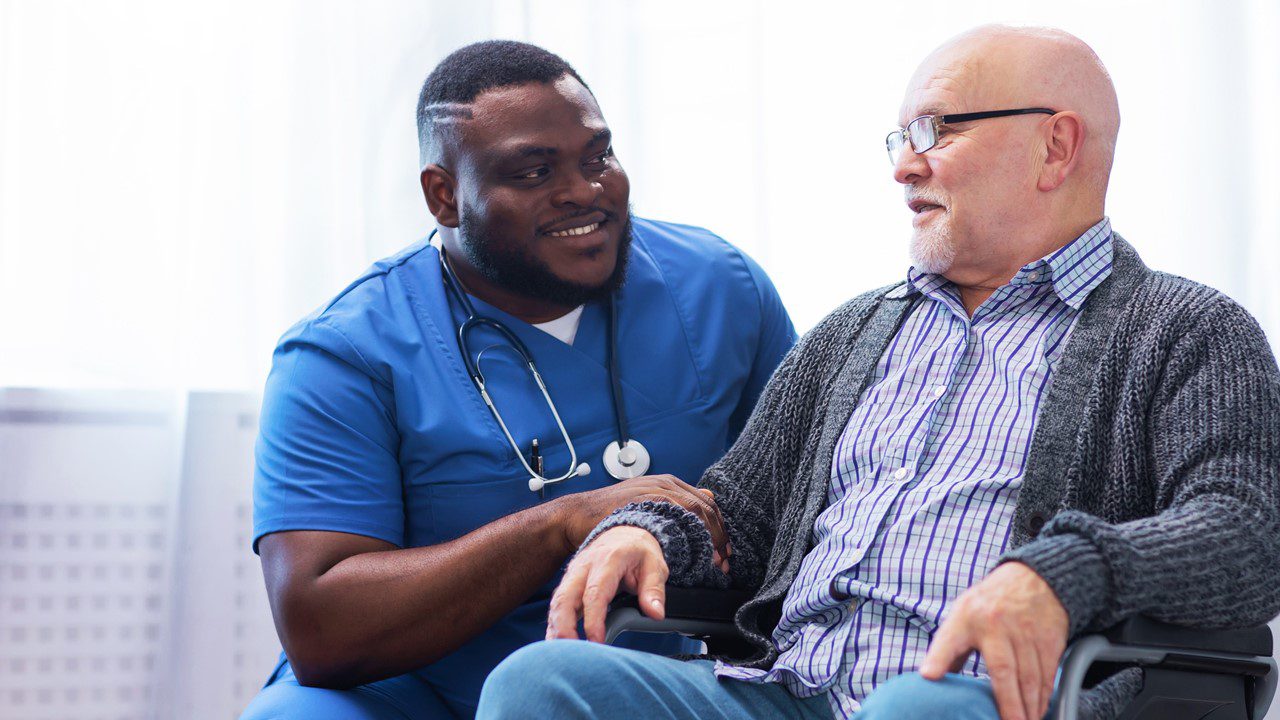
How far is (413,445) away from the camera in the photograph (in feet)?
5.57

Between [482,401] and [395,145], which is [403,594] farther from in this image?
[395,145]

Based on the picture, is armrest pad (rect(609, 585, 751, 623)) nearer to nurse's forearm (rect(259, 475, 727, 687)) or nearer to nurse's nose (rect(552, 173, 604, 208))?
nurse's forearm (rect(259, 475, 727, 687))

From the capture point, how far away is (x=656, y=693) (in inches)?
49.3

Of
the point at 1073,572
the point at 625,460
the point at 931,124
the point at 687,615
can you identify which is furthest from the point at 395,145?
the point at 1073,572

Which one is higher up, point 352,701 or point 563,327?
point 563,327

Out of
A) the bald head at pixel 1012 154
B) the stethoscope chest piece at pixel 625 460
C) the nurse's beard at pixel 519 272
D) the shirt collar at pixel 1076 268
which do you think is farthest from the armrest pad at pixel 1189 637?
the nurse's beard at pixel 519 272

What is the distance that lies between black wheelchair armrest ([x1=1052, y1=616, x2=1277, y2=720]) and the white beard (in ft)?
1.80

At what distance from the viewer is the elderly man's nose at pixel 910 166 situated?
5.02 ft

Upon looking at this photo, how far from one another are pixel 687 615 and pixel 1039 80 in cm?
80

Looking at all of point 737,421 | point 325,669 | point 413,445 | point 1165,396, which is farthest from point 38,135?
point 1165,396

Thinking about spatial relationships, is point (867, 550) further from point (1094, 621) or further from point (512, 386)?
point (512, 386)

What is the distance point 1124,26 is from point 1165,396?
1268mm

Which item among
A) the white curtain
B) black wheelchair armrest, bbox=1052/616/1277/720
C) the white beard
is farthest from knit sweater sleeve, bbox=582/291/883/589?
the white curtain

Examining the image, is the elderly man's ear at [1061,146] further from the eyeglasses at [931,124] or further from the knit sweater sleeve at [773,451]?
the knit sweater sleeve at [773,451]
